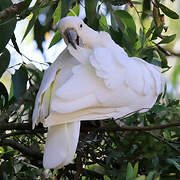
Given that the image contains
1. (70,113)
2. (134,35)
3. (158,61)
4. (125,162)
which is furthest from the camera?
(158,61)

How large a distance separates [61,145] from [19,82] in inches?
11.3

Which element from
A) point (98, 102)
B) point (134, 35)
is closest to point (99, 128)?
point (98, 102)

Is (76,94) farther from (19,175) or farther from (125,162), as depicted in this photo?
(19,175)

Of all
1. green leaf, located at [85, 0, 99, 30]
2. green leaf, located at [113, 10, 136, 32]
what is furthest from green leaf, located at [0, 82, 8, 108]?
green leaf, located at [113, 10, 136, 32]

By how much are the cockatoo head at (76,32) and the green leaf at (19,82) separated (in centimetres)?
17

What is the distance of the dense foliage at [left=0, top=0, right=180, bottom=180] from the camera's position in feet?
4.01

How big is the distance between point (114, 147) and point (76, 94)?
1.21 ft

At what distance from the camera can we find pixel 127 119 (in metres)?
1.50

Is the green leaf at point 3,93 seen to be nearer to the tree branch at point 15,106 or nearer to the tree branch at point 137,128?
the tree branch at point 15,106

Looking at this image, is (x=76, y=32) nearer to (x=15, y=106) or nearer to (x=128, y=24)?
(x=128, y=24)

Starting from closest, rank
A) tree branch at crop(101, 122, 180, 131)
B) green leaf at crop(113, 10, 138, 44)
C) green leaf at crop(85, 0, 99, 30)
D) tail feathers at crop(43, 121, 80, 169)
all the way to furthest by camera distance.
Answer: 1. tree branch at crop(101, 122, 180, 131)
2. tail feathers at crop(43, 121, 80, 169)
3. green leaf at crop(85, 0, 99, 30)
4. green leaf at crop(113, 10, 138, 44)

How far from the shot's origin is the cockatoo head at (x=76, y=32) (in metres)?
1.42

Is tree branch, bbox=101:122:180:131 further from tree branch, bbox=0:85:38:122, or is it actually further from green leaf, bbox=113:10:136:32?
green leaf, bbox=113:10:136:32

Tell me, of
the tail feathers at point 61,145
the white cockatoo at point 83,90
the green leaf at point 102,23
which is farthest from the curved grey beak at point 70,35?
the tail feathers at point 61,145
